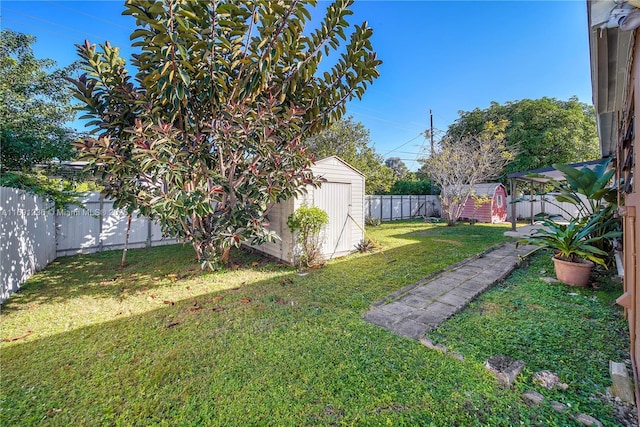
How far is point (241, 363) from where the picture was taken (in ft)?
7.45

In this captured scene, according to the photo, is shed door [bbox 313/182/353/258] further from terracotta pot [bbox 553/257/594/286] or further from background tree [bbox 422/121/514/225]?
background tree [bbox 422/121/514/225]

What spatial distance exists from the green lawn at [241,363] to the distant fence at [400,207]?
1028 cm

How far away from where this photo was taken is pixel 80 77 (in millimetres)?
3627

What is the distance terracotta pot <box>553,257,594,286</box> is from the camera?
3770 millimetres

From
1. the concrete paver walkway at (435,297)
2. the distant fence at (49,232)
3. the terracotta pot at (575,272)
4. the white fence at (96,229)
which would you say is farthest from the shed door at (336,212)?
the distant fence at (49,232)

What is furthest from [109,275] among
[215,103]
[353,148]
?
[353,148]

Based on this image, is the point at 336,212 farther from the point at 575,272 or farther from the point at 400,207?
the point at 400,207

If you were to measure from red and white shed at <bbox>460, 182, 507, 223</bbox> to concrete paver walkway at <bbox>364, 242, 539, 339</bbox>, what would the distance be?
31.6ft

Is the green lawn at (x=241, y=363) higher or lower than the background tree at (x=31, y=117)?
lower

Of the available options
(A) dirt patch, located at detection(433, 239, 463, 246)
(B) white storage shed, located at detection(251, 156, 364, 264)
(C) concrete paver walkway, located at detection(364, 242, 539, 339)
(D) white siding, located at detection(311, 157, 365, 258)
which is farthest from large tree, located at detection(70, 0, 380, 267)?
(A) dirt patch, located at detection(433, 239, 463, 246)

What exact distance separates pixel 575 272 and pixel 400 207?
1196 centimetres

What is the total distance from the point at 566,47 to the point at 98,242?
13.0 metres

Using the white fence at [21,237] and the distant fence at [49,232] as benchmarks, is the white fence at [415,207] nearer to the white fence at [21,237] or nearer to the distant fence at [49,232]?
the distant fence at [49,232]

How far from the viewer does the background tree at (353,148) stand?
1358 centimetres
